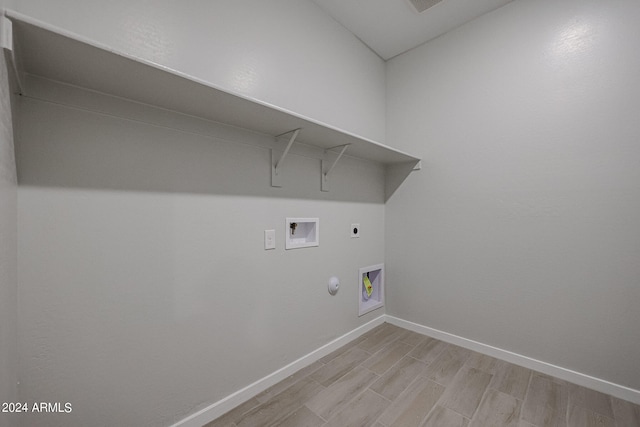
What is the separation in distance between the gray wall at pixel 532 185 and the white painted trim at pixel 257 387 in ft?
2.67

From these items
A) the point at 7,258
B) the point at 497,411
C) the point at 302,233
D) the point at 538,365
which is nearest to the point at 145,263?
the point at 7,258

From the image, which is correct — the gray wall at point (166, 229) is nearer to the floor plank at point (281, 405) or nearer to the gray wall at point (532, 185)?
the floor plank at point (281, 405)

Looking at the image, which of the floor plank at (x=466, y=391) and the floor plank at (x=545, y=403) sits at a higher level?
the floor plank at (x=466, y=391)

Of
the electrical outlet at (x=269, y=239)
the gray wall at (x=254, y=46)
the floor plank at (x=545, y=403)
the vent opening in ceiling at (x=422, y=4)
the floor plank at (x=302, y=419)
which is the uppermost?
the vent opening in ceiling at (x=422, y=4)

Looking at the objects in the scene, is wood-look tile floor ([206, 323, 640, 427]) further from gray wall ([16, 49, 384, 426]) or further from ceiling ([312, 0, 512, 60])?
ceiling ([312, 0, 512, 60])

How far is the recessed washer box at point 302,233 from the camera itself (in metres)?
1.63

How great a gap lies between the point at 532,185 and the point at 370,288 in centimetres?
148

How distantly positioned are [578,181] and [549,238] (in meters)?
0.40

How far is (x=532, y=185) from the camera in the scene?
5.65 ft

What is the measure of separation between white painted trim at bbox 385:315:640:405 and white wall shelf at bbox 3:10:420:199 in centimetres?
183

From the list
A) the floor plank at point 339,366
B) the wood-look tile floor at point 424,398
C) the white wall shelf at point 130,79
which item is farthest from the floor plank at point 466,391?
the white wall shelf at point 130,79

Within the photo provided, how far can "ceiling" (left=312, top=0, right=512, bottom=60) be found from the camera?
5.99 feet

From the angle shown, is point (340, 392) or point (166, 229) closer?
point (166, 229)

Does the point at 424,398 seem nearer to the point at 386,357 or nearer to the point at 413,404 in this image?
the point at 413,404
